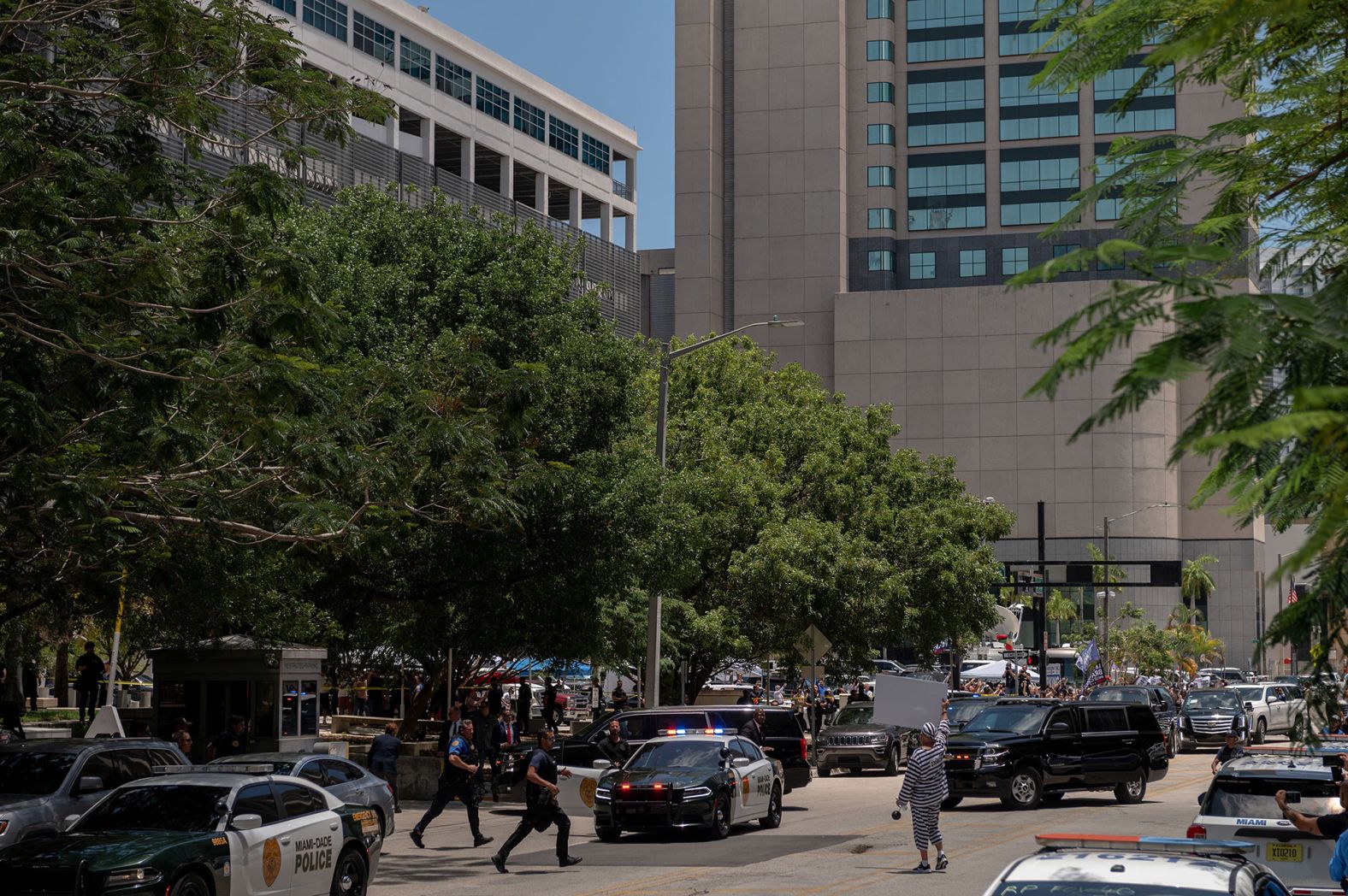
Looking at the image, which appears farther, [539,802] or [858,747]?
[858,747]

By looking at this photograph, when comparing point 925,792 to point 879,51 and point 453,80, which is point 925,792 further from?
point 879,51

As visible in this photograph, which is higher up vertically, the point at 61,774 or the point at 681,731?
the point at 61,774

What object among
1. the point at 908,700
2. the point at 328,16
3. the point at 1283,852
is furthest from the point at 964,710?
the point at 328,16

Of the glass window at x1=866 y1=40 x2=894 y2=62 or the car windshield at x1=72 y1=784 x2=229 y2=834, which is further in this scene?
the glass window at x1=866 y1=40 x2=894 y2=62

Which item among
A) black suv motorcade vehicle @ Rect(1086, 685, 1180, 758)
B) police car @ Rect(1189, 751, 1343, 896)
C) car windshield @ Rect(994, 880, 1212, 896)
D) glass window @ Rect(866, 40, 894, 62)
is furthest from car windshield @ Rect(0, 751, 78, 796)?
glass window @ Rect(866, 40, 894, 62)

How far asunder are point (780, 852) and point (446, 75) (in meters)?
58.9

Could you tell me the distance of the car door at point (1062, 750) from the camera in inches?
1143

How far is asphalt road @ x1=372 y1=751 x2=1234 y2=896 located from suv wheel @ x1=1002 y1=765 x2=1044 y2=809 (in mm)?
349

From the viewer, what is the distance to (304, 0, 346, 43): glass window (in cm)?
6594

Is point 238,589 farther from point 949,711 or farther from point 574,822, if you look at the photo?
point 949,711

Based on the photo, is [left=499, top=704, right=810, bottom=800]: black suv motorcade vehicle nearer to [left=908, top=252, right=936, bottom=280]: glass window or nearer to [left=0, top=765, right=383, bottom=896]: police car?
[left=0, top=765, right=383, bottom=896]: police car

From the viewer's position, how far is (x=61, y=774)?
18.3m

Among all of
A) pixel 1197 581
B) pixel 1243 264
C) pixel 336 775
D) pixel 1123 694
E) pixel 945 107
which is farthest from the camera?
pixel 945 107

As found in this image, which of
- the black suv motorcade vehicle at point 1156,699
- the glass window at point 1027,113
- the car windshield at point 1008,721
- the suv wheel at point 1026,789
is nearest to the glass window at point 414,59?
the black suv motorcade vehicle at point 1156,699
